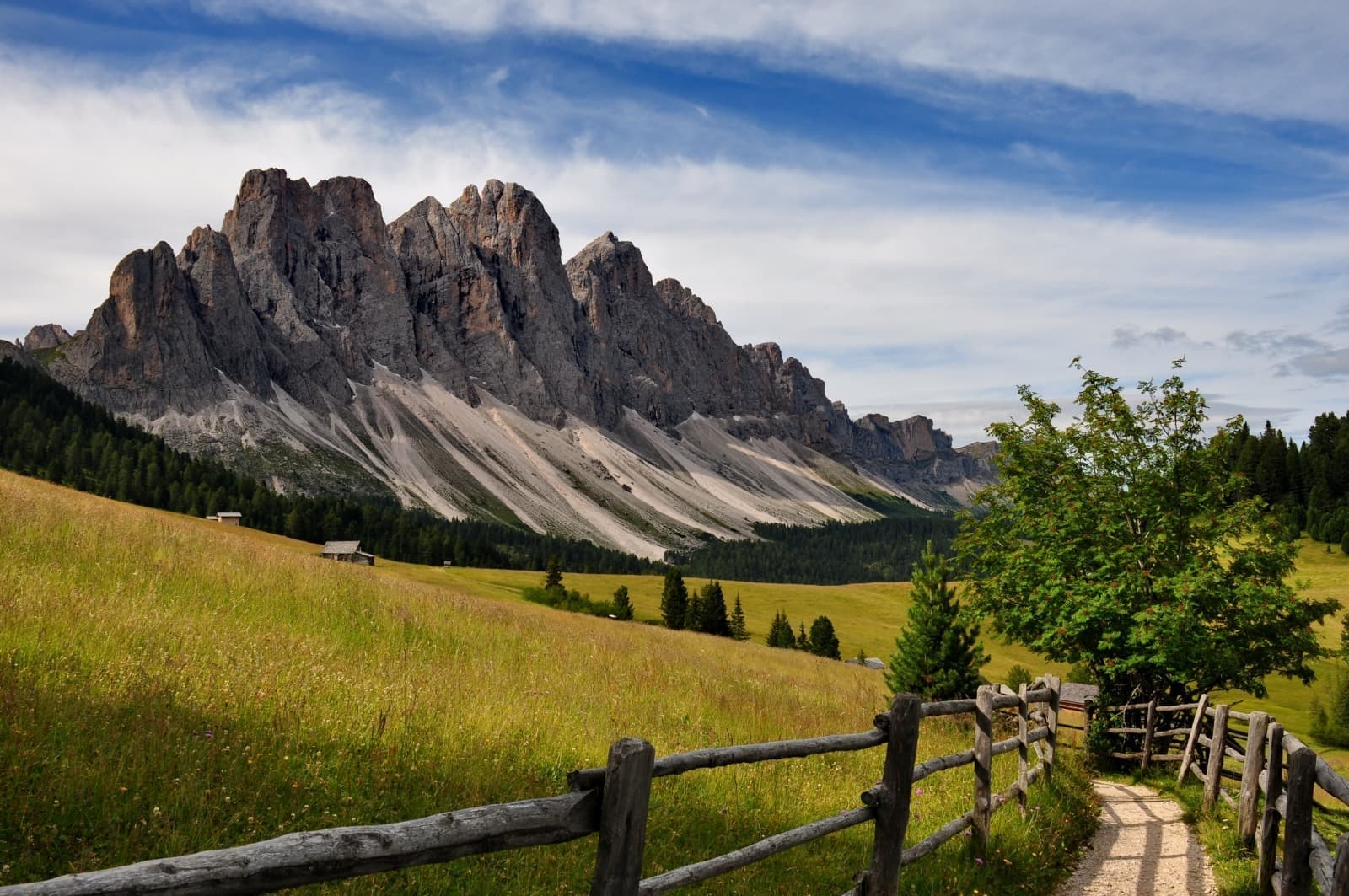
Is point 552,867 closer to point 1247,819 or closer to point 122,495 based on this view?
point 1247,819

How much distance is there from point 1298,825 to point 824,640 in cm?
9088

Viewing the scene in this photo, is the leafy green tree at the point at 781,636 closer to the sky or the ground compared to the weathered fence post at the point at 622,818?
closer to the ground

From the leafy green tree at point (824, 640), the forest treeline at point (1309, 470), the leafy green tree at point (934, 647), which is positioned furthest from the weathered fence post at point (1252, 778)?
the forest treeline at point (1309, 470)

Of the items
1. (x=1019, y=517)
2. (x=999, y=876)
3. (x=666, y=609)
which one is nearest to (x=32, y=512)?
(x=999, y=876)

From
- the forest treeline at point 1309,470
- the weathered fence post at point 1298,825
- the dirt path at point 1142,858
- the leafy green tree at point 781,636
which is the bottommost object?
the leafy green tree at point 781,636

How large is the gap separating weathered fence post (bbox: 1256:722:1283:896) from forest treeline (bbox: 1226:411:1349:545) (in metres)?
108

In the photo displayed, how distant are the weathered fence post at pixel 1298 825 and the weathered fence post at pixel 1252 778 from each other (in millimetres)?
4077

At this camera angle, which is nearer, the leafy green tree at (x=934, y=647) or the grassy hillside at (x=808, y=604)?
the leafy green tree at (x=934, y=647)

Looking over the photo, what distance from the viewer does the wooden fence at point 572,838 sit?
3.02 meters

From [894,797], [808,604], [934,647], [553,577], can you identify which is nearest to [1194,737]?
[894,797]

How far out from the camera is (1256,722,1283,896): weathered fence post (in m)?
9.41

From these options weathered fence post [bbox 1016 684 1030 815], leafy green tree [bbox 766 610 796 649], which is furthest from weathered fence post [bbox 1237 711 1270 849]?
leafy green tree [bbox 766 610 796 649]

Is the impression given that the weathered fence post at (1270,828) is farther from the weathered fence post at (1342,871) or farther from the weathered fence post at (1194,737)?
the weathered fence post at (1194,737)

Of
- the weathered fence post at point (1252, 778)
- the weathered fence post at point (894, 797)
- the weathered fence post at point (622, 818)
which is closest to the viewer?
the weathered fence post at point (622, 818)
